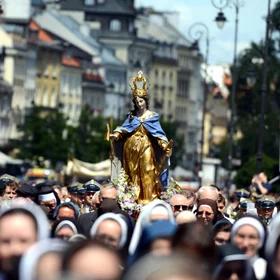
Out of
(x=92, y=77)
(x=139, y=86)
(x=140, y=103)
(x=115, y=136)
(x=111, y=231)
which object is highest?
(x=92, y=77)

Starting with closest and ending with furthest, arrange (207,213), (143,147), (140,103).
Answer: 1. (207,213)
2. (140,103)
3. (143,147)

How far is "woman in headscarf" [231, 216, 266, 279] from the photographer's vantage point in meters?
11.8

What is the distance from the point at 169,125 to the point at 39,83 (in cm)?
1065

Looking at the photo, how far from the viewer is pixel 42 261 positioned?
9.59 m

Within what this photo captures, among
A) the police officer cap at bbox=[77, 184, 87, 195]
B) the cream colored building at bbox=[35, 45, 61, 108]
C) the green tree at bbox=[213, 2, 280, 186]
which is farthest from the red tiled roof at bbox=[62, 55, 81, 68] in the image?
the police officer cap at bbox=[77, 184, 87, 195]

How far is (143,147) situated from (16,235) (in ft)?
52.5

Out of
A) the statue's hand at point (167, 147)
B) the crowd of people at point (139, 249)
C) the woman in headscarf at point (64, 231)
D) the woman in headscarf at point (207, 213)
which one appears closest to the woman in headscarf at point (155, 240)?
the crowd of people at point (139, 249)

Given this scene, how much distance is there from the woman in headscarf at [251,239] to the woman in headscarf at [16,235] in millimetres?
1665

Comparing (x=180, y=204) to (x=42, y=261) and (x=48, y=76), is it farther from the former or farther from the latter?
(x=48, y=76)

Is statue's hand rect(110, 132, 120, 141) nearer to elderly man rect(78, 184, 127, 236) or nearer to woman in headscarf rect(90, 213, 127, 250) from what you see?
elderly man rect(78, 184, 127, 236)

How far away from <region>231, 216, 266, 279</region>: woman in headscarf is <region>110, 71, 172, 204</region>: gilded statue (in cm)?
1348

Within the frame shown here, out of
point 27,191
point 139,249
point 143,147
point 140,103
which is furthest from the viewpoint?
point 143,147

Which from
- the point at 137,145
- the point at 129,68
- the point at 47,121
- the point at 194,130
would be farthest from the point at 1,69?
the point at 137,145

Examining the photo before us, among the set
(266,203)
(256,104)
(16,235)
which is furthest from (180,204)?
(256,104)
